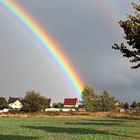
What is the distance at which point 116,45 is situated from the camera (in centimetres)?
3503

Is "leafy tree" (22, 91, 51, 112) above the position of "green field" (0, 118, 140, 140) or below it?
above

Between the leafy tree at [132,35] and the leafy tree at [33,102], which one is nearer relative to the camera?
the leafy tree at [132,35]

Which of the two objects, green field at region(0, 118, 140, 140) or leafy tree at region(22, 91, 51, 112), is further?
leafy tree at region(22, 91, 51, 112)

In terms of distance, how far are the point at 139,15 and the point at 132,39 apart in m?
2.90

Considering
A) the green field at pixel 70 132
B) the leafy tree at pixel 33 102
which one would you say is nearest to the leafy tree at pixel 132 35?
the green field at pixel 70 132

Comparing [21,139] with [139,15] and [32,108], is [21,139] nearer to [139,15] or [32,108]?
[139,15]

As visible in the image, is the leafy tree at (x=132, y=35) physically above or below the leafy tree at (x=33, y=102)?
below

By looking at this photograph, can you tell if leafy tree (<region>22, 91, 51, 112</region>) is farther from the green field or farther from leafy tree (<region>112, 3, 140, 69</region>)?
leafy tree (<region>112, 3, 140, 69</region>)

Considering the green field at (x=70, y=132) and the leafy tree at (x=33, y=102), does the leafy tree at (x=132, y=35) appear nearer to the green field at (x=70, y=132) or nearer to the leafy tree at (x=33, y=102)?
the green field at (x=70, y=132)

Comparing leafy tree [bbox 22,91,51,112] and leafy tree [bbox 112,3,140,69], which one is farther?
leafy tree [bbox 22,91,51,112]

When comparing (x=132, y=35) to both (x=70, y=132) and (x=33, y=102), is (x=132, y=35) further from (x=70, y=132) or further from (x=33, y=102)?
(x=33, y=102)

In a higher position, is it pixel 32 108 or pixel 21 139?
pixel 32 108

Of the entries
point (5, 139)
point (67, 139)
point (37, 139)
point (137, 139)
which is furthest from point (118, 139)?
point (5, 139)

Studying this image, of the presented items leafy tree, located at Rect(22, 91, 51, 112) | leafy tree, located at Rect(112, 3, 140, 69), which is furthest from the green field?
leafy tree, located at Rect(22, 91, 51, 112)
